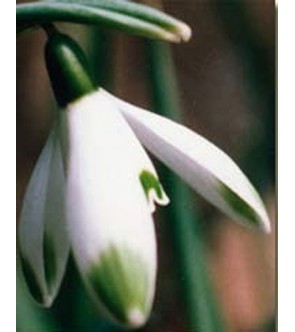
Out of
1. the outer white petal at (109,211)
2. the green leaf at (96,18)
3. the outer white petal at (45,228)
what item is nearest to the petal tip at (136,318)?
the outer white petal at (109,211)

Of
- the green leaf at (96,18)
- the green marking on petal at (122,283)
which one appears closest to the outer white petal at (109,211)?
the green marking on petal at (122,283)

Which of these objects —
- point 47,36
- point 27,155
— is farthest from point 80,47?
point 27,155

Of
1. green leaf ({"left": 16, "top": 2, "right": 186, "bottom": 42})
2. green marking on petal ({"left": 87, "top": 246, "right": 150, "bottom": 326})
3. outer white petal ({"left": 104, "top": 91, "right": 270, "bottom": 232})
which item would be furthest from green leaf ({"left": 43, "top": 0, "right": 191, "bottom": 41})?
green marking on petal ({"left": 87, "top": 246, "right": 150, "bottom": 326})

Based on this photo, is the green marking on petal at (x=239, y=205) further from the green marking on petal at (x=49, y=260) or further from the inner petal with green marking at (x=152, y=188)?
the green marking on petal at (x=49, y=260)

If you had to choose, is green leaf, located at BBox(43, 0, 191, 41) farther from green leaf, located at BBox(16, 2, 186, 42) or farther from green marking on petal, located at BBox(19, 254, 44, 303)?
green marking on petal, located at BBox(19, 254, 44, 303)

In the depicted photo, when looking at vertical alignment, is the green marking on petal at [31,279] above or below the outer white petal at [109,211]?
below

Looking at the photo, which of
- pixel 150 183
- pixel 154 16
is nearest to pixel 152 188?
pixel 150 183

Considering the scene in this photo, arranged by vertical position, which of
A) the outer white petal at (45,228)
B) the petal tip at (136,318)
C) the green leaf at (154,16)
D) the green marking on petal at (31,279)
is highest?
the green leaf at (154,16)
